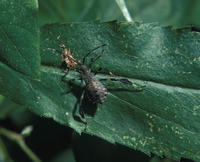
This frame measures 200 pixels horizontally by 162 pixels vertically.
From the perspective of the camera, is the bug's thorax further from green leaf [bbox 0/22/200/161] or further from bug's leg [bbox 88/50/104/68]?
green leaf [bbox 0/22/200/161]

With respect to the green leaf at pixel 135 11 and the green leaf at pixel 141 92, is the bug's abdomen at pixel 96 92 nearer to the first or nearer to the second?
the green leaf at pixel 141 92

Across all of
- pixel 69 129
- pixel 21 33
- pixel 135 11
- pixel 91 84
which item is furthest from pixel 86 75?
pixel 135 11

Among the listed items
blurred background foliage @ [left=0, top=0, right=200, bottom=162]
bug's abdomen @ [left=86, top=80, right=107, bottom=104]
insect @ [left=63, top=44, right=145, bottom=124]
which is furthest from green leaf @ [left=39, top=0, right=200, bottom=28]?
bug's abdomen @ [left=86, top=80, right=107, bottom=104]

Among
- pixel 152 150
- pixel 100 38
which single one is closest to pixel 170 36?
pixel 100 38

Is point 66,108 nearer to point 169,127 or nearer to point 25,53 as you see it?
point 25,53

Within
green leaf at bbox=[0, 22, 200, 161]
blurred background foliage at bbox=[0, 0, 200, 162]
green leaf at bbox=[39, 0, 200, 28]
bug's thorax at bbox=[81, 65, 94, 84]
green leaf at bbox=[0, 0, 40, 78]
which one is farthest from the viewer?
green leaf at bbox=[39, 0, 200, 28]

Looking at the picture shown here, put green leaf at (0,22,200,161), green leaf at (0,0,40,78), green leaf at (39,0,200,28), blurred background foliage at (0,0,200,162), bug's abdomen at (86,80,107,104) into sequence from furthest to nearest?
green leaf at (39,0,200,28)
blurred background foliage at (0,0,200,162)
bug's abdomen at (86,80,107,104)
green leaf at (0,22,200,161)
green leaf at (0,0,40,78)

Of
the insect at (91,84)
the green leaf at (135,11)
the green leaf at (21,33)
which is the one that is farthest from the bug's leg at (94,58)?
the green leaf at (135,11)
